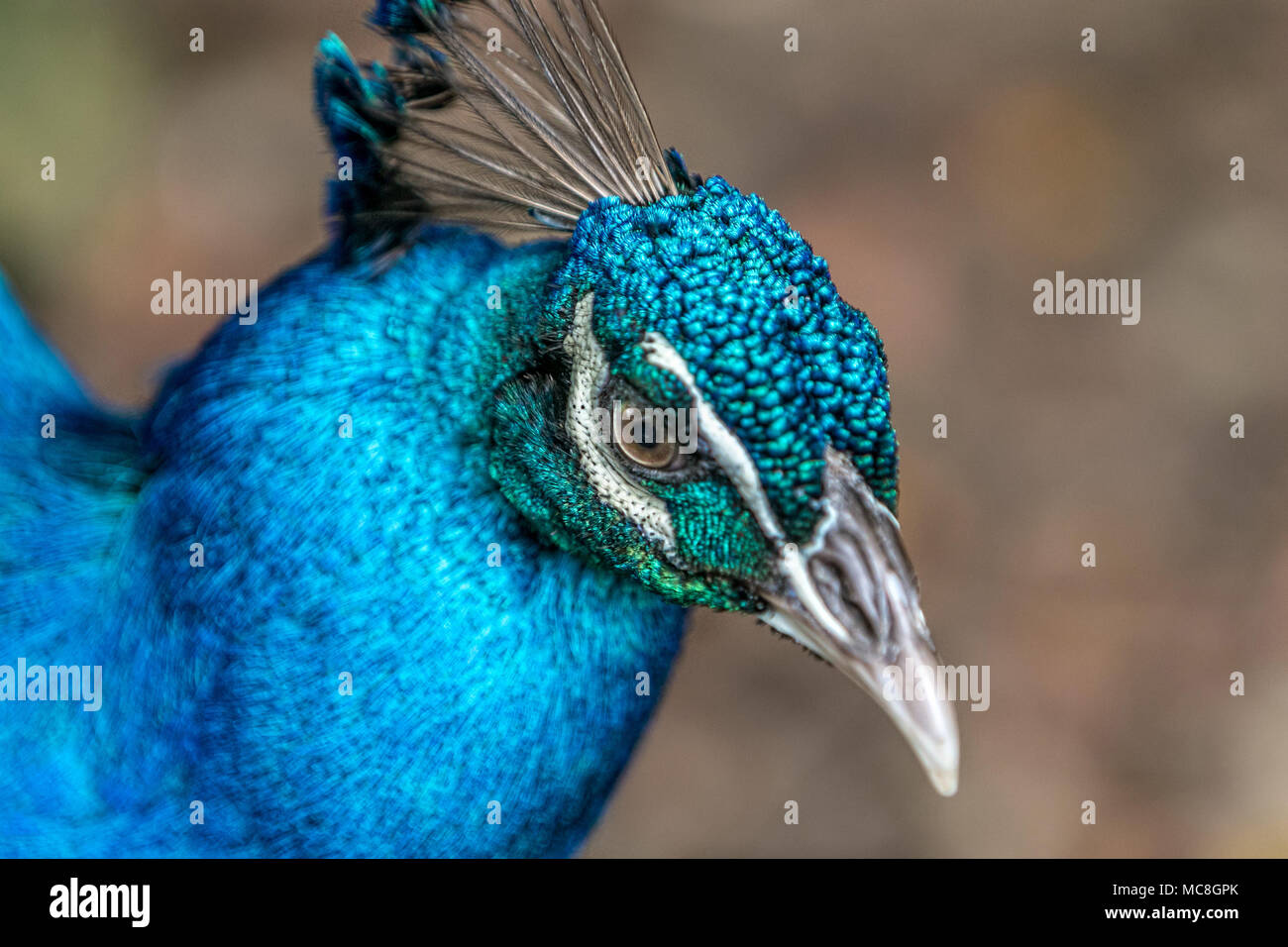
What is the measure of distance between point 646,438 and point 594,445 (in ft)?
0.24

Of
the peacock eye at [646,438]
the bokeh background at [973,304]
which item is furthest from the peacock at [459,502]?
the bokeh background at [973,304]

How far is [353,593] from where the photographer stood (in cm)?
150

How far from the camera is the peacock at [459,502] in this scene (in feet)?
4.51

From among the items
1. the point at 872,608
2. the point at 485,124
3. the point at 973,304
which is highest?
the point at 973,304

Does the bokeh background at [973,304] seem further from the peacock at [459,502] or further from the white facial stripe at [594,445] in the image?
the white facial stripe at [594,445]

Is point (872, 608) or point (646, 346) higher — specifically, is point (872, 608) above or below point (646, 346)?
below

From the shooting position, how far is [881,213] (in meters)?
4.14

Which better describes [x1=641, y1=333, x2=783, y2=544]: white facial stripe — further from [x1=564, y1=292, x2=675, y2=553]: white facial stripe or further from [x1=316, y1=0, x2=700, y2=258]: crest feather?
[x1=316, y1=0, x2=700, y2=258]: crest feather

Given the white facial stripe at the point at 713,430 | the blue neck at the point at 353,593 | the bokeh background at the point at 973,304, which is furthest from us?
the bokeh background at the point at 973,304

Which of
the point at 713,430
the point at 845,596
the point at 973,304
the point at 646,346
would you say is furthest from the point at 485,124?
the point at 973,304

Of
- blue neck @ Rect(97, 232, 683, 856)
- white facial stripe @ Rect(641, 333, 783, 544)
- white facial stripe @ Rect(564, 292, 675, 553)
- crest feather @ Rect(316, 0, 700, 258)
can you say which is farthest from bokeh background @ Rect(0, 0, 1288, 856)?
white facial stripe @ Rect(641, 333, 783, 544)

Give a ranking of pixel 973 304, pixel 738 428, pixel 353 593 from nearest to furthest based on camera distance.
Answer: pixel 738 428, pixel 353 593, pixel 973 304

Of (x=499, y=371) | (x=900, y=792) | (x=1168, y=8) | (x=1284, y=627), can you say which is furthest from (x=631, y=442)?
(x=1168, y=8)

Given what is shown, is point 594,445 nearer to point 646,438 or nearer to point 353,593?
point 646,438
